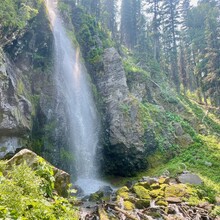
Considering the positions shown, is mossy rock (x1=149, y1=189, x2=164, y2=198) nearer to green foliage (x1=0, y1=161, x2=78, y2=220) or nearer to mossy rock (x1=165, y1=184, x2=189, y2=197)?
mossy rock (x1=165, y1=184, x2=189, y2=197)

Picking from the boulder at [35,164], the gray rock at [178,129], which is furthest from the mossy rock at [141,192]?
the gray rock at [178,129]

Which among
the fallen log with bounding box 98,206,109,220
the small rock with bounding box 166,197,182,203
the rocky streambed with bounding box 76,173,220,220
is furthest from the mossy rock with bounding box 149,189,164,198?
the fallen log with bounding box 98,206,109,220

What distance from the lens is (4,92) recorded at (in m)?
14.1

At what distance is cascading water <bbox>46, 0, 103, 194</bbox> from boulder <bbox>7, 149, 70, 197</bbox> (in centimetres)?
763

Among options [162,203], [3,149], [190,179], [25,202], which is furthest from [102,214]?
[190,179]

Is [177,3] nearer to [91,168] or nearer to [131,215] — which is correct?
[91,168]

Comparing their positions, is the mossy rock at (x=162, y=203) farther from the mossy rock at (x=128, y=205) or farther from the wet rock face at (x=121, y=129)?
the wet rock face at (x=121, y=129)

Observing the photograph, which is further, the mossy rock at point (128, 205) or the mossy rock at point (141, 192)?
the mossy rock at point (141, 192)

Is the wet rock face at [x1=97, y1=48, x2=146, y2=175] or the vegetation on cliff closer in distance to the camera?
the vegetation on cliff

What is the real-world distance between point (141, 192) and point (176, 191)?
1.88m

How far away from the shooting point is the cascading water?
20000 mm

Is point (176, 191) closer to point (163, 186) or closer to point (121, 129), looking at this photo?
point (163, 186)

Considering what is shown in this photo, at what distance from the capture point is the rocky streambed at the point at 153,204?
420 inches

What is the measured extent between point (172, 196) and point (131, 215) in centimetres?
403
